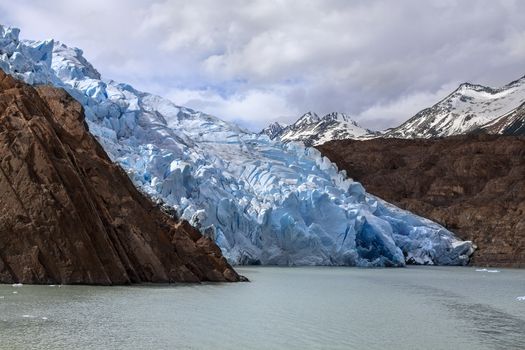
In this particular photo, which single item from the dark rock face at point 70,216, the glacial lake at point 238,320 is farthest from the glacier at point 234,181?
the glacial lake at point 238,320

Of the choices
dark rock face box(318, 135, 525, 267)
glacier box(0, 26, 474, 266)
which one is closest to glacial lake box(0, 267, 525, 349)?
glacier box(0, 26, 474, 266)

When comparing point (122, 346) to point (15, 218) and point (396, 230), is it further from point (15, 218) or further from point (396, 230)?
point (396, 230)

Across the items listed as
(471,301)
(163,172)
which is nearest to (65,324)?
(471,301)

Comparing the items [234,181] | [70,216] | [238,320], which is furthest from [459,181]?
[238,320]

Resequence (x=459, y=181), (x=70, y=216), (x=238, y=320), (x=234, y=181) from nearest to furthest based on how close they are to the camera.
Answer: (x=238, y=320) → (x=70, y=216) → (x=234, y=181) → (x=459, y=181)

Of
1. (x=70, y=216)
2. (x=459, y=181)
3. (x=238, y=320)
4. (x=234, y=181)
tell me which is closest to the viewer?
(x=238, y=320)

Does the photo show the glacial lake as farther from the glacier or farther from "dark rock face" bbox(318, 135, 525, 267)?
"dark rock face" bbox(318, 135, 525, 267)

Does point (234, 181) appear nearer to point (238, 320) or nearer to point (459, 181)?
point (238, 320)

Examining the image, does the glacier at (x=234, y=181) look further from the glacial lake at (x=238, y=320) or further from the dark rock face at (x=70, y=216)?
the glacial lake at (x=238, y=320)
